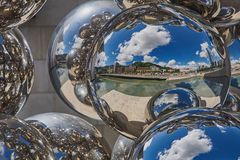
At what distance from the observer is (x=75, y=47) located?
3.77ft

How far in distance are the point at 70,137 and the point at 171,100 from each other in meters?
0.33

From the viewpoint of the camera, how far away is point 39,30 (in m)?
2.37

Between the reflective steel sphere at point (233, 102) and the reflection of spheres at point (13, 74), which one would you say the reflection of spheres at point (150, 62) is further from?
the reflective steel sphere at point (233, 102)

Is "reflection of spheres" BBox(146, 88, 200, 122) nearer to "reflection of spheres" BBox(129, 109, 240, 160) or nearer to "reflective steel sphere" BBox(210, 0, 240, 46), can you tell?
"reflection of spheres" BBox(129, 109, 240, 160)

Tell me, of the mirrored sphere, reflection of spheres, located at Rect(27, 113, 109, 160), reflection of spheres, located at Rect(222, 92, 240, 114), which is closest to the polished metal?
reflection of spheres, located at Rect(222, 92, 240, 114)

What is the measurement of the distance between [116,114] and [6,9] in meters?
0.19

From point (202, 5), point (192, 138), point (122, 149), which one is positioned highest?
point (202, 5)

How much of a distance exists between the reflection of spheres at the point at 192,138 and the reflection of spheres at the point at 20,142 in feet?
0.70

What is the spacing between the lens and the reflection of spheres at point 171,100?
0.84 metres

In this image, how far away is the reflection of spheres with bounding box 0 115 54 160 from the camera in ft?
2.87

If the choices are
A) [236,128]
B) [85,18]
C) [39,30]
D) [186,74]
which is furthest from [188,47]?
[39,30]

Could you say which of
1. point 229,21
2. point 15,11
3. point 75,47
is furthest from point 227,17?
point 15,11

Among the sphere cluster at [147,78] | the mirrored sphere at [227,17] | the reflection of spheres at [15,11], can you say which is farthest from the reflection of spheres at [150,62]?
the mirrored sphere at [227,17]

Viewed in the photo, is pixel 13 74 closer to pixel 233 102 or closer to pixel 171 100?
pixel 171 100
